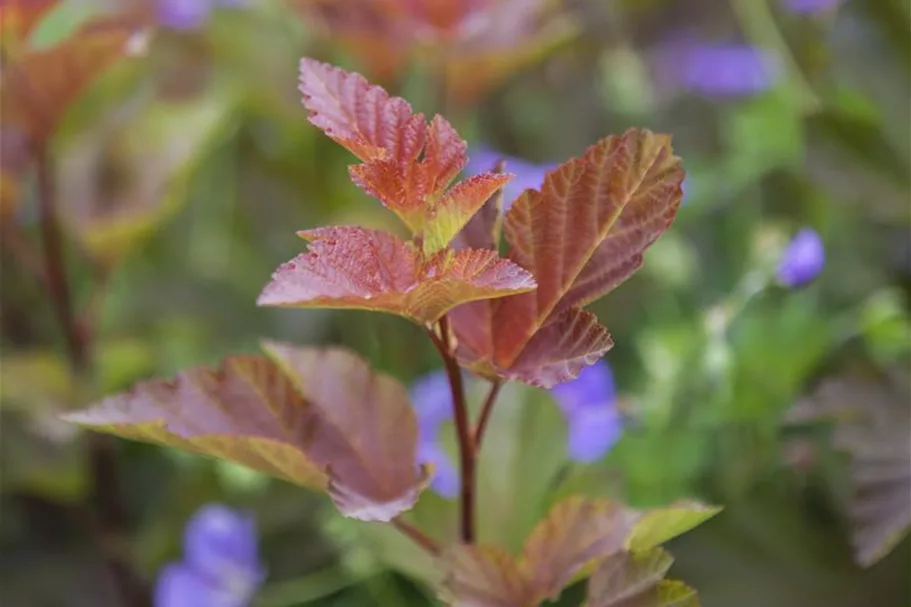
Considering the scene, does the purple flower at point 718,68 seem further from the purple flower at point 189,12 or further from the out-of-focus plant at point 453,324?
the out-of-focus plant at point 453,324

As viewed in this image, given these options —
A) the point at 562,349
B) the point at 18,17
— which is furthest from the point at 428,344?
the point at 562,349

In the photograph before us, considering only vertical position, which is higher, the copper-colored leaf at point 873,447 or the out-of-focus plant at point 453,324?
the out-of-focus plant at point 453,324

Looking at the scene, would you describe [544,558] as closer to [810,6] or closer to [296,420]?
[296,420]

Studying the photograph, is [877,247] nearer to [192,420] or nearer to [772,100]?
[772,100]

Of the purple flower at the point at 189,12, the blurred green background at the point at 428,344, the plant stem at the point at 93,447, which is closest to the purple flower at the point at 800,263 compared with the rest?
the blurred green background at the point at 428,344

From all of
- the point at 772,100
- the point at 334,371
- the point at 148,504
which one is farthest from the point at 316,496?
the point at 772,100

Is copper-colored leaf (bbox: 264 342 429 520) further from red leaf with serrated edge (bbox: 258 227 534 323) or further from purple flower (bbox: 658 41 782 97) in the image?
purple flower (bbox: 658 41 782 97)
